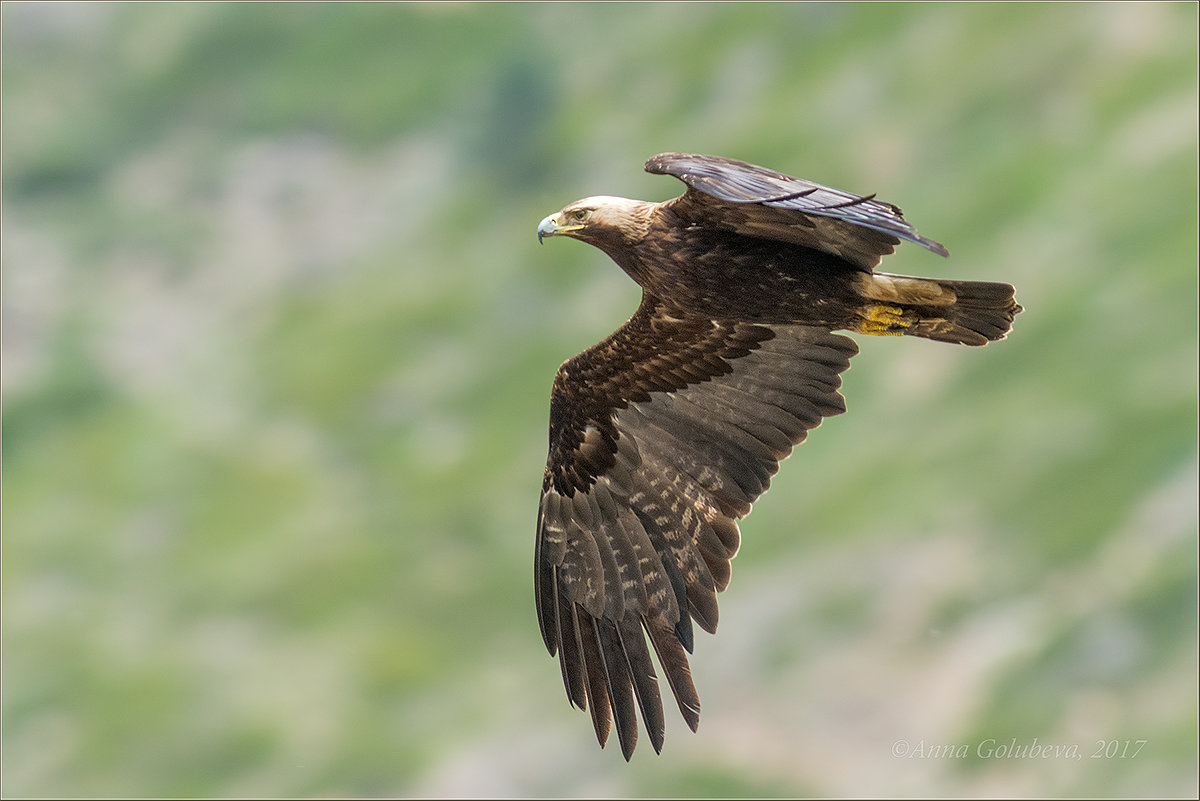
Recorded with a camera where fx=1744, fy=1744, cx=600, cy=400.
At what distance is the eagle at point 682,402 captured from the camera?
12156 millimetres

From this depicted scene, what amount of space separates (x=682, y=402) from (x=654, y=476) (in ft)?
2.05

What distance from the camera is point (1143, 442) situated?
1571 inches

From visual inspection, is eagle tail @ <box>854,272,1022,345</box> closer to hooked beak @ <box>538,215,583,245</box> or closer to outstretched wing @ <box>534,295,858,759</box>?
outstretched wing @ <box>534,295,858,759</box>

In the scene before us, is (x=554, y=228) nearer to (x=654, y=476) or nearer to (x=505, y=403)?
(x=654, y=476)

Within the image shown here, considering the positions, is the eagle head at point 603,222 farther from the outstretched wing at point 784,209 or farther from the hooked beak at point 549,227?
the outstretched wing at point 784,209

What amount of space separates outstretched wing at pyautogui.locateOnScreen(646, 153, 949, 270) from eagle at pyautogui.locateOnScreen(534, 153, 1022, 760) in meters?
0.02

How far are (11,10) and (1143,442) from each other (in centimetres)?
3879

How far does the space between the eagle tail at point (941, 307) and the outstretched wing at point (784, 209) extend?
229 mm

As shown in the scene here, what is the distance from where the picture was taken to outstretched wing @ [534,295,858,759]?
13219 mm

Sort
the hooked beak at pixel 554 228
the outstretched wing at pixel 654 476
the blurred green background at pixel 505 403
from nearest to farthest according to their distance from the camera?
the hooked beak at pixel 554 228 → the outstretched wing at pixel 654 476 → the blurred green background at pixel 505 403

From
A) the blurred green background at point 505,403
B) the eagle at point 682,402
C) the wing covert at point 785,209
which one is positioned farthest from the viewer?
the blurred green background at point 505,403

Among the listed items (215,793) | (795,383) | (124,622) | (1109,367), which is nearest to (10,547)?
(124,622)

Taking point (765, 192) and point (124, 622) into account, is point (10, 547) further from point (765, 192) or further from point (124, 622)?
point (765, 192)

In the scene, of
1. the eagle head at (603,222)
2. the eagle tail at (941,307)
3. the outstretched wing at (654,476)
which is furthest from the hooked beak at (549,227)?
the eagle tail at (941,307)
